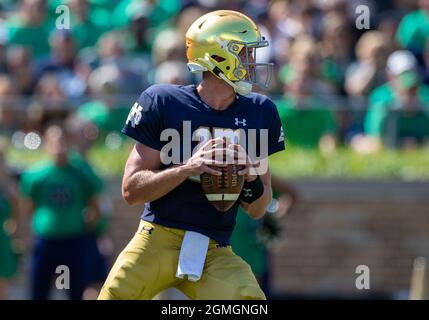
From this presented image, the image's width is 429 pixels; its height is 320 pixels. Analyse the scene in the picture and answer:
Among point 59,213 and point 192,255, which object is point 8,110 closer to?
point 59,213

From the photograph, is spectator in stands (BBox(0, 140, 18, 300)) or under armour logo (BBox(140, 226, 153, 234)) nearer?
under armour logo (BBox(140, 226, 153, 234))

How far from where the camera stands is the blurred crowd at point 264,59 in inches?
491

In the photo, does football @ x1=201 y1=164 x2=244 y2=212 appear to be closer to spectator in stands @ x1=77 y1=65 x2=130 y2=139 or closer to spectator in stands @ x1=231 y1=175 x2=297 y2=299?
spectator in stands @ x1=231 y1=175 x2=297 y2=299

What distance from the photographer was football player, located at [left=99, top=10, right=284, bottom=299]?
6492mm

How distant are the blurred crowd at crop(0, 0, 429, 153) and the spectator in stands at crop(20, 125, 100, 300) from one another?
90 centimetres

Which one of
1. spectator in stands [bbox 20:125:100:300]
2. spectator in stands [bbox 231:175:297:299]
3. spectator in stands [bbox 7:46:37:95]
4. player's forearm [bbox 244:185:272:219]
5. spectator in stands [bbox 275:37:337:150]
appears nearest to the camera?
player's forearm [bbox 244:185:272:219]

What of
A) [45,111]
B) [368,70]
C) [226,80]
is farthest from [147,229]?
[368,70]

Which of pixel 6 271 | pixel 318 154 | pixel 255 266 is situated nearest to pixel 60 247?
pixel 6 271

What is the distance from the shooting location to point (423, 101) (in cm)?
1277

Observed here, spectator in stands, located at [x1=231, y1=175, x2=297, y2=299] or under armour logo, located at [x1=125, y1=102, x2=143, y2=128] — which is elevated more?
under armour logo, located at [x1=125, y1=102, x2=143, y2=128]

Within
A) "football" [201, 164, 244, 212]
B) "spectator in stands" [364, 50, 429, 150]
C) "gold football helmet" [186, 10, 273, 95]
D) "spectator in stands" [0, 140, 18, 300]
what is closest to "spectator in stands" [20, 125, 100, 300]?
"spectator in stands" [0, 140, 18, 300]

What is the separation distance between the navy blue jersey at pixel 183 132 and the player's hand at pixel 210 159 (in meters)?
0.17

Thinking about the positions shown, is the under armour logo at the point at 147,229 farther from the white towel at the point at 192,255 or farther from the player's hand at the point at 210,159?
the player's hand at the point at 210,159

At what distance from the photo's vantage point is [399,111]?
1238 cm
